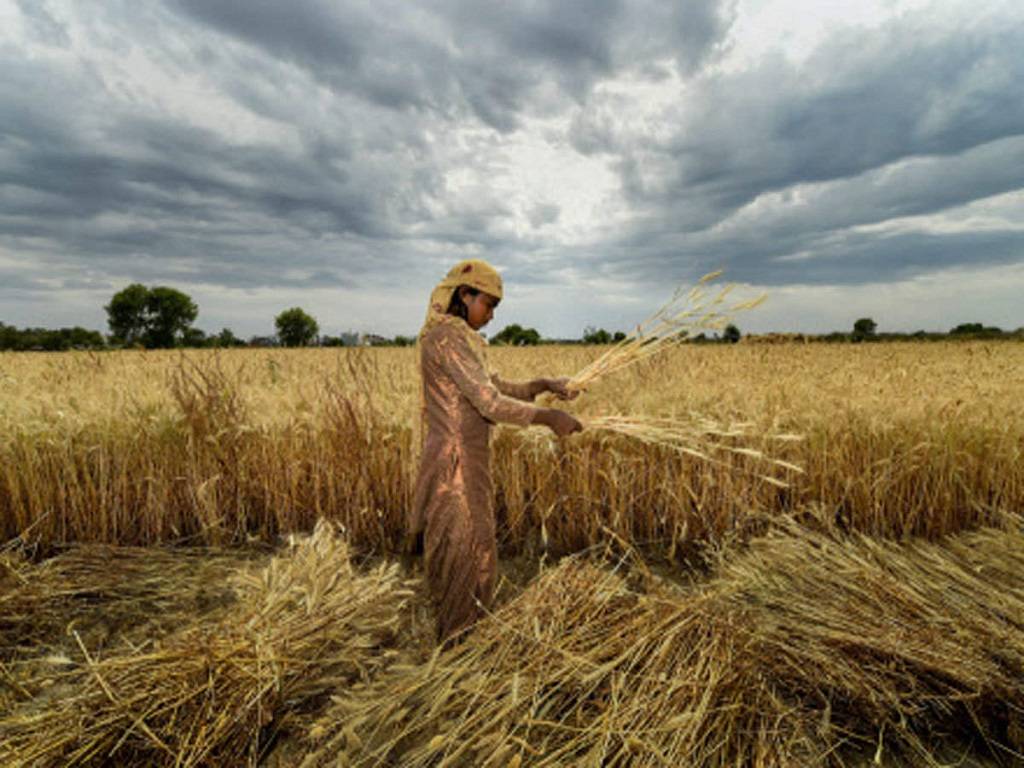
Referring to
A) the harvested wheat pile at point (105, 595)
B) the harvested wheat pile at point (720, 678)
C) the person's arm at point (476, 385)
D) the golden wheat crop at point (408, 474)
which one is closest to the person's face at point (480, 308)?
the person's arm at point (476, 385)

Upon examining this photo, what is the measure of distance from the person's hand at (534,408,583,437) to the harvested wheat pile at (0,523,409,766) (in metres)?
0.92

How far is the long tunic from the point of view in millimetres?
2105

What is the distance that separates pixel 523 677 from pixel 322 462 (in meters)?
2.37

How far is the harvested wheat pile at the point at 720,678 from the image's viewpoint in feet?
4.15

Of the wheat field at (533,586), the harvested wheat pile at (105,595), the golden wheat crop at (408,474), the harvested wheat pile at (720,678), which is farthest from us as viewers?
the golden wheat crop at (408,474)

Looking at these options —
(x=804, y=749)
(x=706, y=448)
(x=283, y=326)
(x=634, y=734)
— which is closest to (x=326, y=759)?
(x=634, y=734)

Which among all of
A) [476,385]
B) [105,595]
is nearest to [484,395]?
[476,385]

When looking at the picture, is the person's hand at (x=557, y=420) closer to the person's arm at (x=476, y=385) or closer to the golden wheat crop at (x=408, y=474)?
the person's arm at (x=476, y=385)

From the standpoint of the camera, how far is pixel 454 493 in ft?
6.97

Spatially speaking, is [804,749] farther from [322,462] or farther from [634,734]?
[322,462]

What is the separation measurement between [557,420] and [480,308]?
52 cm

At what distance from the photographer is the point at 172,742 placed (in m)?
1.49

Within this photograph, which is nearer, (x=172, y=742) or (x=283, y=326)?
(x=172, y=742)

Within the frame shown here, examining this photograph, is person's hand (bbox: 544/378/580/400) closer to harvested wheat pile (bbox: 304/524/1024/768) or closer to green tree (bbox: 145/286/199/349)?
harvested wheat pile (bbox: 304/524/1024/768)
